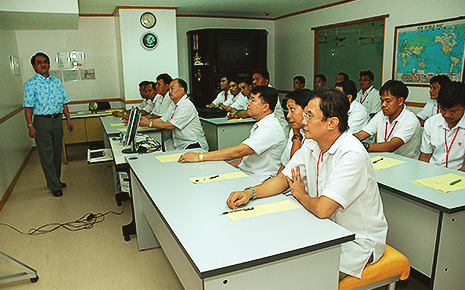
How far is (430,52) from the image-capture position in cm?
494

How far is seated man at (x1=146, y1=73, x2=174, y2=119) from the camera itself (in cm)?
513

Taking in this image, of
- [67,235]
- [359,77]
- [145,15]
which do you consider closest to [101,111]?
[145,15]

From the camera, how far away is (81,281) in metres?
2.54

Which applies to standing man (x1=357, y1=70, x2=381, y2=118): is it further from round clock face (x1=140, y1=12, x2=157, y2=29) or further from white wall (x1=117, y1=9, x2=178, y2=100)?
round clock face (x1=140, y1=12, x2=157, y2=29)

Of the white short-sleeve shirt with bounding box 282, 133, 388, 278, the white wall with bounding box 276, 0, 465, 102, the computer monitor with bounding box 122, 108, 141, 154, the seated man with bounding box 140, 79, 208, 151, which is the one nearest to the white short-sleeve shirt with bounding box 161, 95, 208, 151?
the seated man with bounding box 140, 79, 208, 151

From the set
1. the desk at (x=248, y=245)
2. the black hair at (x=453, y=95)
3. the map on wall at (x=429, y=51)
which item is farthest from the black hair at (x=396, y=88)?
the map on wall at (x=429, y=51)

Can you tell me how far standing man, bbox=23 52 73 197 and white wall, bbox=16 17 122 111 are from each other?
301cm

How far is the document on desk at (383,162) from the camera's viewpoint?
245cm

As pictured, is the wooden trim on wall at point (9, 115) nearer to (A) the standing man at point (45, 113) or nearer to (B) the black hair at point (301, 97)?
(A) the standing man at point (45, 113)

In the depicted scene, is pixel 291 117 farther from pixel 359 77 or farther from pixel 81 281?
→ pixel 359 77

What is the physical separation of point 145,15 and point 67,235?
459 cm

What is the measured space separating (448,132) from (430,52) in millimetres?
2682

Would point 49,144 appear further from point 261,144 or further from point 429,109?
point 429,109

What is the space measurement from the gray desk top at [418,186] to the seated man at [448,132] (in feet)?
1.44
